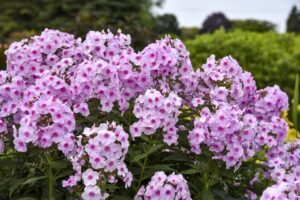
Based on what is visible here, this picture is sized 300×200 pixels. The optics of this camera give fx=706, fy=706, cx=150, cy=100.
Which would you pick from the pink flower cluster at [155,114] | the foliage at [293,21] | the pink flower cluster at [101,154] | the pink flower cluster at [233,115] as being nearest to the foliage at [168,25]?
the foliage at [293,21]

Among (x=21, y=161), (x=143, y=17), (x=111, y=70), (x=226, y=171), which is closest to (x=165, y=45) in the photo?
(x=111, y=70)

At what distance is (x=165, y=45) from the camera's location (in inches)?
155

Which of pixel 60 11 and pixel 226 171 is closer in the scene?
pixel 226 171

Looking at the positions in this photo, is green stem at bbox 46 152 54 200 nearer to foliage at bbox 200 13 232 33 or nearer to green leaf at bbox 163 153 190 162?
green leaf at bbox 163 153 190 162

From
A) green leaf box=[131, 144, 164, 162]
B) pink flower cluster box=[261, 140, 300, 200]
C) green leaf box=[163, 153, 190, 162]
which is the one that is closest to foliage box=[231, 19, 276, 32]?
pink flower cluster box=[261, 140, 300, 200]

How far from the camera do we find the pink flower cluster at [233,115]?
Answer: 362 centimetres

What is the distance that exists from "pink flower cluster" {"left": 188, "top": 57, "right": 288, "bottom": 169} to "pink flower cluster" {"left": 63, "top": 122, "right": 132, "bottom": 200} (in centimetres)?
48

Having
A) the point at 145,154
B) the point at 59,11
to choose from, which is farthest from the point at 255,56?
the point at 59,11

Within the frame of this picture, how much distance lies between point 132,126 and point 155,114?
0.15 metres

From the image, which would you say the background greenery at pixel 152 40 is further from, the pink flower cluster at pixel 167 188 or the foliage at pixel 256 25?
the pink flower cluster at pixel 167 188

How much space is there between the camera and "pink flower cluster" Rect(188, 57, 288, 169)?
143 inches

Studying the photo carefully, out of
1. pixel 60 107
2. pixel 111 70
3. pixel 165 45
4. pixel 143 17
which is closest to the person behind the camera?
pixel 60 107

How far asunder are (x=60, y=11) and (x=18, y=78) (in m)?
25.2

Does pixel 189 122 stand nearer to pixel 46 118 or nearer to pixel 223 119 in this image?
pixel 223 119
